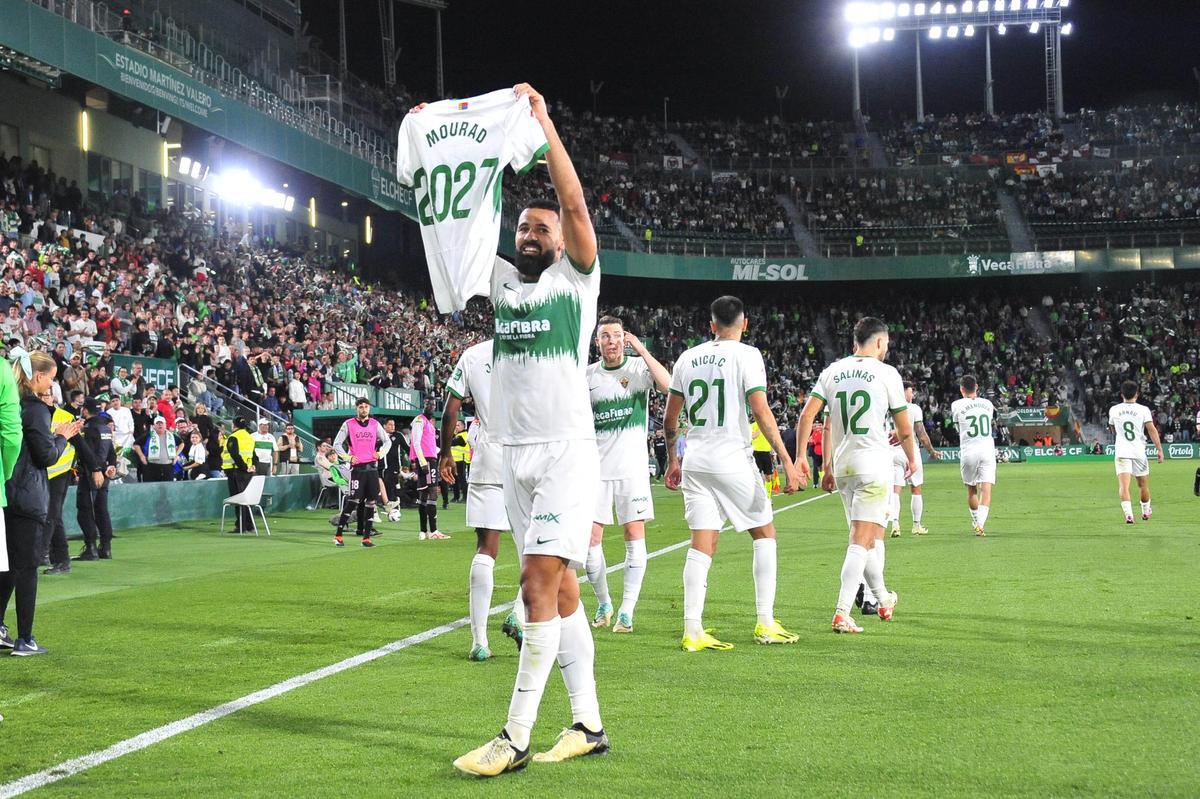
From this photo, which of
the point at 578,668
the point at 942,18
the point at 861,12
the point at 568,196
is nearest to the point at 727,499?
the point at 578,668

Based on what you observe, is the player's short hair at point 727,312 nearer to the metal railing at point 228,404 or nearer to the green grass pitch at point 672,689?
the green grass pitch at point 672,689

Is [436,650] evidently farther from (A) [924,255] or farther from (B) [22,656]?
(A) [924,255]

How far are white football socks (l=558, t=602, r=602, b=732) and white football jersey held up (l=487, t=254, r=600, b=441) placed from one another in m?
0.56

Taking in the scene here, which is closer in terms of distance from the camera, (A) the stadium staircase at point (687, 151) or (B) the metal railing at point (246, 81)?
(B) the metal railing at point (246, 81)

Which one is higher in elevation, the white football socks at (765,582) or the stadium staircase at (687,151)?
the stadium staircase at (687,151)

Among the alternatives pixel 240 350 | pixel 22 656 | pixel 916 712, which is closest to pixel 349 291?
pixel 240 350

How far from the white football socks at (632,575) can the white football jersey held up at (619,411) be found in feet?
1.85

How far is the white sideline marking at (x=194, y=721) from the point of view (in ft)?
16.4

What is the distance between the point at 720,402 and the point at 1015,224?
2177 inches

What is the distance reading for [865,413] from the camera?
29.4 feet

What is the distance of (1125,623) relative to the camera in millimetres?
8641

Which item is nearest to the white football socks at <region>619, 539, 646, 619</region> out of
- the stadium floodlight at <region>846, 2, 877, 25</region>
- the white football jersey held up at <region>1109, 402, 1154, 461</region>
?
the white football jersey held up at <region>1109, 402, 1154, 461</region>

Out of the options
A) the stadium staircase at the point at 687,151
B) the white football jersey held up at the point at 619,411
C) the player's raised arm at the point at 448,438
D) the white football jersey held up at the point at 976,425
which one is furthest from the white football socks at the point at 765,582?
the stadium staircase at the point at 687,151

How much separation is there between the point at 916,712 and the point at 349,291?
37639mm
